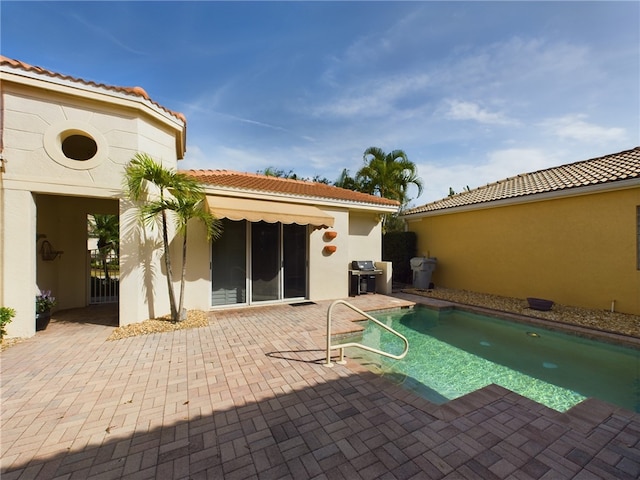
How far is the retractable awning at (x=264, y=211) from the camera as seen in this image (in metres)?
16.9

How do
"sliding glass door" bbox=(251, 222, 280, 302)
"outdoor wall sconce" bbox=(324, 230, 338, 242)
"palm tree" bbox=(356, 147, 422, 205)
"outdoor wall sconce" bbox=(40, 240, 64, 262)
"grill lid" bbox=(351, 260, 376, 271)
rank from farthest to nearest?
1. "palm tree" bbox=(356, 147, 422, 205)
2. "grill lid" bbox=(351, 260, 376, 271)
3. "outdoor wall sconce" bbox=(324, 230, 338, 242)
4. "sliding glass door" bbox=(251, 222, 280, 302)
5. "outdoor wall sconce" bbox=(40, 240, 64, 262)

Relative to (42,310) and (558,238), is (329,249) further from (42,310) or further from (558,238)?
(558,238)

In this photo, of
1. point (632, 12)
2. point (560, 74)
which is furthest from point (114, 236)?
point (632, 12)

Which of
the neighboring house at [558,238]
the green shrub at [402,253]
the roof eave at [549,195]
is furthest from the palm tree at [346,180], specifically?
the neighboring house at [558,238]

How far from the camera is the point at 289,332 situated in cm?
1458

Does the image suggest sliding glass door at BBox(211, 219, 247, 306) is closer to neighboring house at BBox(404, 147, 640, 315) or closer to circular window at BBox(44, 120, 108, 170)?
circular window at BBox(44, 120, 108, 170)

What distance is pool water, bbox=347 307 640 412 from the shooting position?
10480 millimetres

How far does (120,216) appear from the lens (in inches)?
584

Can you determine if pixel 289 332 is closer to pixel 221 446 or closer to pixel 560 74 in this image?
pixel 221 446

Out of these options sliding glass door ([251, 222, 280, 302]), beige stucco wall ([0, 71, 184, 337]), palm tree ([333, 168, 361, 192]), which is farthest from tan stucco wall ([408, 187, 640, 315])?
beige stucco wall ([0, 71, 184, 337])

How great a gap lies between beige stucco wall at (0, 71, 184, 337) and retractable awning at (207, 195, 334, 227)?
435 cm

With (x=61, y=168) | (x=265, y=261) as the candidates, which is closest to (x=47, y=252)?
(x=61, y=168)

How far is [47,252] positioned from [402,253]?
33.7m

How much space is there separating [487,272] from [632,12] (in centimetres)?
1988
